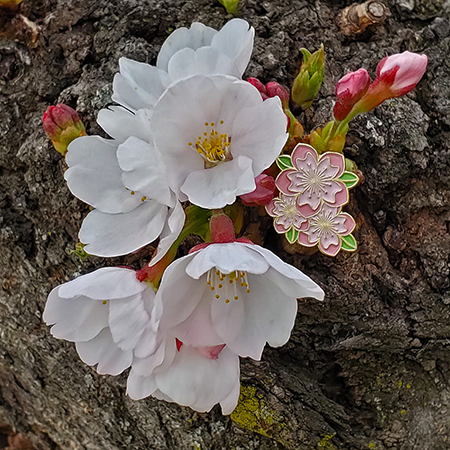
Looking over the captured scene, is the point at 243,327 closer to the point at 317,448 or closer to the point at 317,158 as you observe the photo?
the point at 317,158

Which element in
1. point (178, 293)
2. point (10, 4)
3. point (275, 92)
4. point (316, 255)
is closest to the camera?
point (178, 293)

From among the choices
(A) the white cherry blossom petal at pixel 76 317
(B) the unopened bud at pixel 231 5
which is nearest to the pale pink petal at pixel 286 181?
(A) the white cherry blossom petal at pixel 76 317

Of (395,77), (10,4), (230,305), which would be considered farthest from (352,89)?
(10,4)

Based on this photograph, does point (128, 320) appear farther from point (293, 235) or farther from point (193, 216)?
point (293, 235)

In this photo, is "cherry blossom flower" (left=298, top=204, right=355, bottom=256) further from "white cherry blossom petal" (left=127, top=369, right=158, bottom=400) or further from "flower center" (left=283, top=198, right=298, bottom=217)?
"white cherry blossom petal" (left=127, top=369, right=158, bottom=400)

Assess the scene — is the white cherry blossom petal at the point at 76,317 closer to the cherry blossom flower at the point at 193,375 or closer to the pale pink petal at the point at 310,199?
the cherry blossom flower at the point at 193,375

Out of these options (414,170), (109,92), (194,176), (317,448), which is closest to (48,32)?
(109,92)
